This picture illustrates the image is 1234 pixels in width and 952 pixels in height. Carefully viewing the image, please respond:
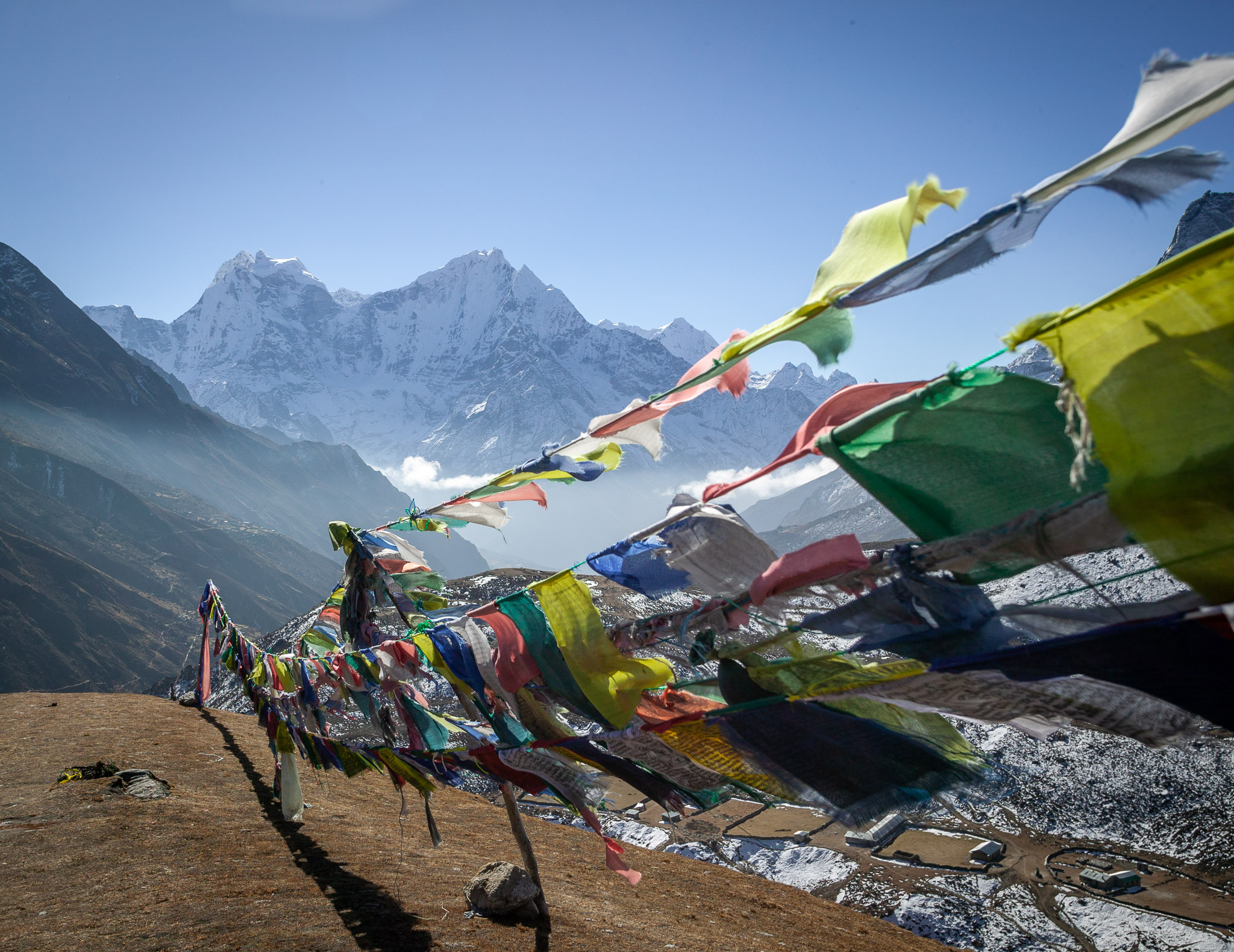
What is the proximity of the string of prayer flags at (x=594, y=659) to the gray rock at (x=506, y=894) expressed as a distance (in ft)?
11.6

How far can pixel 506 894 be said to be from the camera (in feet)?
18.2

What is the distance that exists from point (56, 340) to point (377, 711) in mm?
146413

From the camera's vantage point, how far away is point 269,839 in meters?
6.71

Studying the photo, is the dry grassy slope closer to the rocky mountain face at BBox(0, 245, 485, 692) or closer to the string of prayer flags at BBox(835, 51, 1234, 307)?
the string of prayer flags at BBox(835, 51, 1234, 307)

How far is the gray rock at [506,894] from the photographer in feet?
18.1

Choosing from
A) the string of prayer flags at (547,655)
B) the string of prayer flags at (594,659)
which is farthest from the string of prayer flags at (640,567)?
the string of prayer flags at (547,655)

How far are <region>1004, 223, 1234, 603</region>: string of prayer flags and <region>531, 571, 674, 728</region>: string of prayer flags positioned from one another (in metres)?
1.76

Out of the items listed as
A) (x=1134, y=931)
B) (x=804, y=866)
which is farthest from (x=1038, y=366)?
(x=804, y=866)

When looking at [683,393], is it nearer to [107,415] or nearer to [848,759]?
[848,759]

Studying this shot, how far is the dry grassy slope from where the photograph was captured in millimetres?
4727

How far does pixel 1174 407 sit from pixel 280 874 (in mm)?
6805

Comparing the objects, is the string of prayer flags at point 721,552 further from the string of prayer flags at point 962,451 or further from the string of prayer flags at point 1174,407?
the string of prayer flags at point 1174,407

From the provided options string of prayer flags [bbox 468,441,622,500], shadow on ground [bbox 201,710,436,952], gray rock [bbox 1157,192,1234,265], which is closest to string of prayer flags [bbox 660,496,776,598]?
string of prayer flags [bbox 468,441,622,500]

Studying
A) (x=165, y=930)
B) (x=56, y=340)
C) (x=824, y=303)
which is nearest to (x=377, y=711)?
(x=165, y=930)
